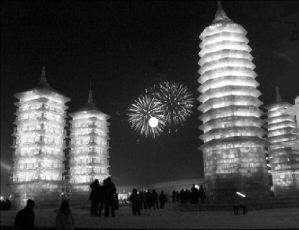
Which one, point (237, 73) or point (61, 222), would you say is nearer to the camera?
point (61, 222)

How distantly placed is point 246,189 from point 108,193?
81.8 feet

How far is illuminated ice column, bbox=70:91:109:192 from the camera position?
69.3m

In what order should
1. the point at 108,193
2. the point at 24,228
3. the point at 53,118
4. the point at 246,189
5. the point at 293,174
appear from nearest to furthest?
1. the point at 24,228
2. the point at 108,193
3. the point at 246,189
4. the point at 53,118
5. the point at 293,174

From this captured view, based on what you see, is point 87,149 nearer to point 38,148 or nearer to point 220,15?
point 38,148

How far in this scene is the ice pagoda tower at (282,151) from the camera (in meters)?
63.7

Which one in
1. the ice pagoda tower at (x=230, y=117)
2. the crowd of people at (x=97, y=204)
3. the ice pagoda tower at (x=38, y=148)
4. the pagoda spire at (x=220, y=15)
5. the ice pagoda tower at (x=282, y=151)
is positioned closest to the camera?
the crowd of people at (x=97, y=204)

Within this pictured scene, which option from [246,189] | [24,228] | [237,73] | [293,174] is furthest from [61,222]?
[293,174]

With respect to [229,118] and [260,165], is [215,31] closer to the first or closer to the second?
[229,118]

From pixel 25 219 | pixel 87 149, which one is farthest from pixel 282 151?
pixel 25 219

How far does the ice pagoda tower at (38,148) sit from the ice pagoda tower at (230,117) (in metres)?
24.7

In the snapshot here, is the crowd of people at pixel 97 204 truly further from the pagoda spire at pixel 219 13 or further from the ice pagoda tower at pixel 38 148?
the ice pagoda tower at pixel 38 148

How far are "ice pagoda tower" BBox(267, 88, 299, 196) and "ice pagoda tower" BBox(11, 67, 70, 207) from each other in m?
36.6

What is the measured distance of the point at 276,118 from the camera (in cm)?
6719

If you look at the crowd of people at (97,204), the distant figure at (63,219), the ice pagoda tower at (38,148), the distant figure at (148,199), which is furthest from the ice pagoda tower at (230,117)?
the distant figure at (63,219)
